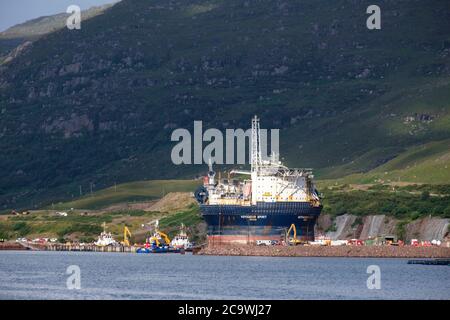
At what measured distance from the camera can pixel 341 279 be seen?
118438mm

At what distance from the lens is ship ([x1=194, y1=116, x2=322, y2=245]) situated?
175875 millimetres

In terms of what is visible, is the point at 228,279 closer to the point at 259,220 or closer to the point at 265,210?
the point at 259,220

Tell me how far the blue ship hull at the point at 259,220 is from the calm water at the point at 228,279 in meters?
15.2

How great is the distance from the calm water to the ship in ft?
50.2

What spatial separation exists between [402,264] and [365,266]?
5.04 metres

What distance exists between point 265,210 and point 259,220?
58.2 inches

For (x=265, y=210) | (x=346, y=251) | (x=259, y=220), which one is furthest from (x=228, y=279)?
(x=265, y=210)

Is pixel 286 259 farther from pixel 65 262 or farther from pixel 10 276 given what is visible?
pixel 10 276

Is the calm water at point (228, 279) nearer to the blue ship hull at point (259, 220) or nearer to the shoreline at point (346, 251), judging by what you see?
the shoreline at point (346, 251)

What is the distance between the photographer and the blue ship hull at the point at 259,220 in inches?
6919

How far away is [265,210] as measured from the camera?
6929 inches

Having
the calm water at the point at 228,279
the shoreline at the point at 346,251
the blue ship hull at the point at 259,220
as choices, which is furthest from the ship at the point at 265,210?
the calm water at the point at 228,279
